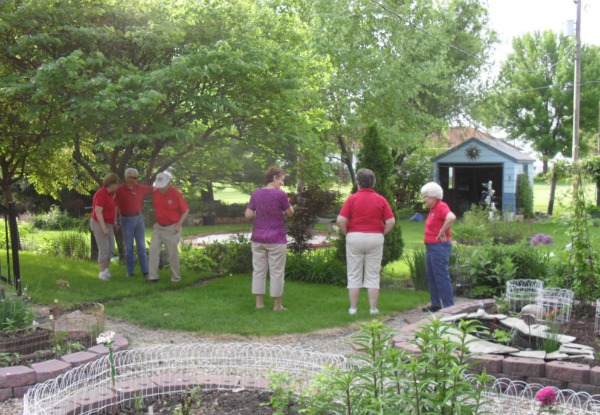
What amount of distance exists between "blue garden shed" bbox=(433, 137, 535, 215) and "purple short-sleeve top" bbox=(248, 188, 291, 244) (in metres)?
15.6

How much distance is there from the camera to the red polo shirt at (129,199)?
942 cm

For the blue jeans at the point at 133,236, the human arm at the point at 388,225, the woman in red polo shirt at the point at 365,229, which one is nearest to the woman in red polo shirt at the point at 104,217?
the blue jeans at the point at 133,236

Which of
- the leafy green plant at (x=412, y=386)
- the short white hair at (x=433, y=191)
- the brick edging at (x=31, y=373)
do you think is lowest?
the brick edging at (x=31, y=373)

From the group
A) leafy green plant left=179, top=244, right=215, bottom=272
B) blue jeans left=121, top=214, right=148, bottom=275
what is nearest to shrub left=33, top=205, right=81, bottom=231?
leafy green plant left=179, top=244, right=215, bottom=272

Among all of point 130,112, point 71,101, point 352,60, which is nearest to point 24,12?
point 71,101

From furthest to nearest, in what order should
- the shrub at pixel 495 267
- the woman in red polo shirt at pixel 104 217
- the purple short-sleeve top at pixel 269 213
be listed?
the woman in red polo shirt at pixel 104 217
the shrub at pixel 495 267
the purple short-sleeve top at pixel 269 213

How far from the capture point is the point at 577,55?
18.5 meters

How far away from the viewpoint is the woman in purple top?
729 cm

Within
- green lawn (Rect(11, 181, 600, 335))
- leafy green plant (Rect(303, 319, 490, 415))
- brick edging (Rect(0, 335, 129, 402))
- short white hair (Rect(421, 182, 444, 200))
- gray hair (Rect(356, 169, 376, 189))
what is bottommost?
green lawn (Rect(11, 181, 600, 335))

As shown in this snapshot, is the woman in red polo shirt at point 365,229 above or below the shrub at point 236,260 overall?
above

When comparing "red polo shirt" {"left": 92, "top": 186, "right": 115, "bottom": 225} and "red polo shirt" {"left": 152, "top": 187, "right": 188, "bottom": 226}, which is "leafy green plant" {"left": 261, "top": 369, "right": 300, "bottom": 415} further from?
"red polo shirt" {"left": 92, "top": 186, "right": 115, "bottom": 225}

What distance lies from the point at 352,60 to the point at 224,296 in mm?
13351

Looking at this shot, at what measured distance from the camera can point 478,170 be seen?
83.3ft

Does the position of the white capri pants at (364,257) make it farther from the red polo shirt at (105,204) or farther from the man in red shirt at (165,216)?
the red polo shirt at (105,204)
